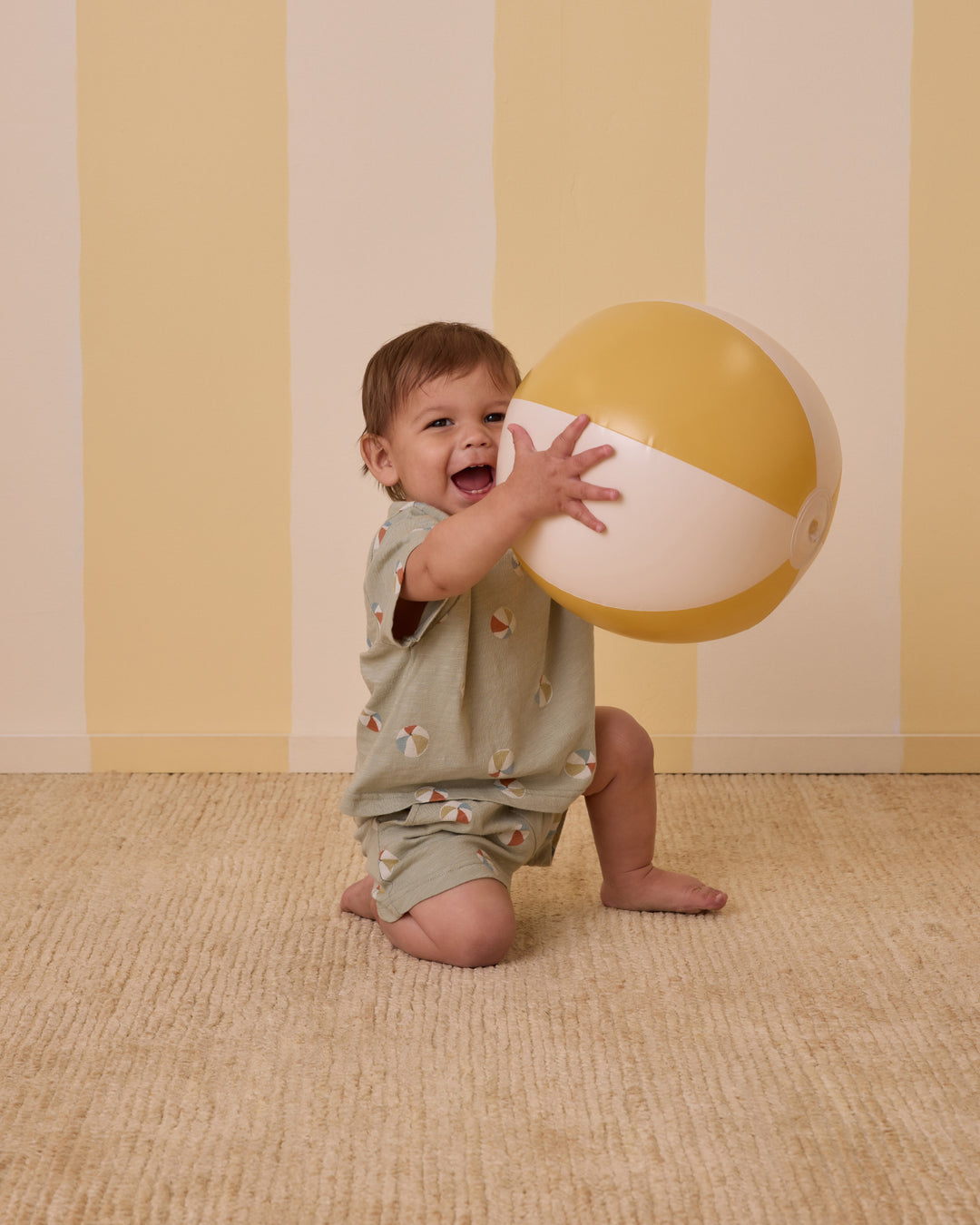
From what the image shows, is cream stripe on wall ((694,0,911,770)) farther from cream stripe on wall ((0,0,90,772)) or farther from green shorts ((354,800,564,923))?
cream stripe on wall ((0,0,90,772))

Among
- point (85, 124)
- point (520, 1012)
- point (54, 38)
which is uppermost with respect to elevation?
point (54, 38)

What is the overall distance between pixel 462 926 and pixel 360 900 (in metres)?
0.18

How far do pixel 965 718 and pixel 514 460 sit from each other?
1.10m

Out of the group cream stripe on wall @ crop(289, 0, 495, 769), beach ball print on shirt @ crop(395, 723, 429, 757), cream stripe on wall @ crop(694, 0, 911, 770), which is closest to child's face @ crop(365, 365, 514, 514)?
beach ball print on shirt @ crop(395, 723, 429, 757)

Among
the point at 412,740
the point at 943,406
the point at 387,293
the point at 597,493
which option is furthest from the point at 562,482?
the point at 943,406

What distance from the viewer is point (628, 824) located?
1229 mm

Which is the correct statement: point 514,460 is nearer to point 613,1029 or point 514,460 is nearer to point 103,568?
point 613,1029

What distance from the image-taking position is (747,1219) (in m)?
0.70

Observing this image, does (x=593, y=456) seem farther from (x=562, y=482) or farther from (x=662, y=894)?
(x=662, y=894)

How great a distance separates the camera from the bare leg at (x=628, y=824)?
3.95 feet

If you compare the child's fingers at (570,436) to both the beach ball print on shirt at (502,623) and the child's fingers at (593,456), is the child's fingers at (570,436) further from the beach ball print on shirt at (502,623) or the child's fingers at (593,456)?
the beach ball print on shirt at (502,623)

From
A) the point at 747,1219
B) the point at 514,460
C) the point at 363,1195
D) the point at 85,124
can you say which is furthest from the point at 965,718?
the point at 85,124

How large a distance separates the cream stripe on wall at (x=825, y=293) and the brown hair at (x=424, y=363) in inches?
26.2

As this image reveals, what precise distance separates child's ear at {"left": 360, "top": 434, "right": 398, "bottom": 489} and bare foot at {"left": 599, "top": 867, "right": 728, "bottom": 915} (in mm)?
490
